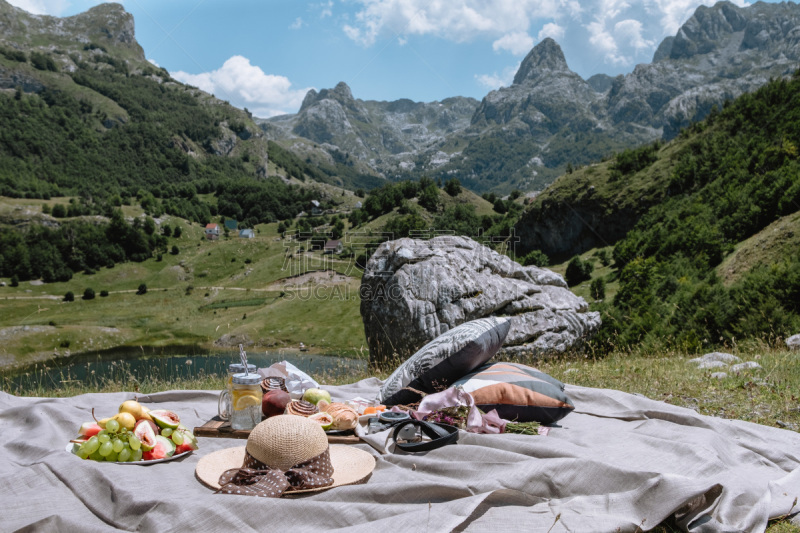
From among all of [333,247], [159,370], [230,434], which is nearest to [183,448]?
[230,434]

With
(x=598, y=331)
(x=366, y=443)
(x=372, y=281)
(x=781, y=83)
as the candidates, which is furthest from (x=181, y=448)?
(x=781, y=83)

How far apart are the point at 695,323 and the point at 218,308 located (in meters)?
78.0

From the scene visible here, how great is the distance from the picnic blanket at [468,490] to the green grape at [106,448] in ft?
0.76

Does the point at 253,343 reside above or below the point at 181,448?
below

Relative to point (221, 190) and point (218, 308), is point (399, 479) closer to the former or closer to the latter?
point (218, 308)

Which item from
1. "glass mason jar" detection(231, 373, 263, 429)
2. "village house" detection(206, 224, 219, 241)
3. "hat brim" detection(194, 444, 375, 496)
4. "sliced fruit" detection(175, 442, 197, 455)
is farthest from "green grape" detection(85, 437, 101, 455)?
"village house" detection(206, 224, 219, 241)

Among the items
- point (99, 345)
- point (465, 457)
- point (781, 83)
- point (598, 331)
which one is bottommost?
point (99, 345)

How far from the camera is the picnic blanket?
3027 mm

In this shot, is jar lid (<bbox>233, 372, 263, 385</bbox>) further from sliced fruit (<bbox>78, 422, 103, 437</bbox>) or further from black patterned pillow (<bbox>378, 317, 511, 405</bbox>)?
black patterned pillow (<bbox>378, 317, 511, 405</bbox>)

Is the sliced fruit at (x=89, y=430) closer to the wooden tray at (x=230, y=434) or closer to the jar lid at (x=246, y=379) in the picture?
the wooden tray at (x=230, y=434)

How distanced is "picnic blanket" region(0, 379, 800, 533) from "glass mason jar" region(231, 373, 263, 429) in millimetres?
191

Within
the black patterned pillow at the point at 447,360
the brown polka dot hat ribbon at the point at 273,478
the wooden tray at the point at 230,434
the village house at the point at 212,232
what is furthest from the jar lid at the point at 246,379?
the village house at the point at 212,232

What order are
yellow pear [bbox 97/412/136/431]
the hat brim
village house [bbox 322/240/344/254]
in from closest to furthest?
the hat brim → yellow pear [bbox 97/412/136/431] → village house [bbox 322/240/344/254]

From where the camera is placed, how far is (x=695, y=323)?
43.6 feet
